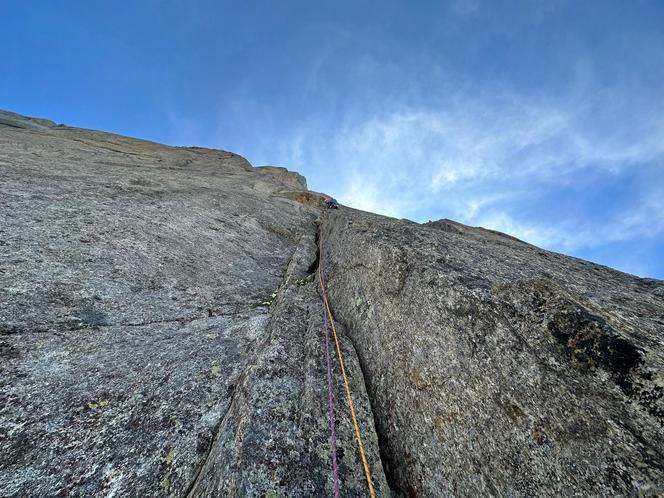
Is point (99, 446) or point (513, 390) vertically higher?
point (513, 390)

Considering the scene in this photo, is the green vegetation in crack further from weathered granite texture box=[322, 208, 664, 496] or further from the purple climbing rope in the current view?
weathered granite texture box=[322, 208, 664, 496]

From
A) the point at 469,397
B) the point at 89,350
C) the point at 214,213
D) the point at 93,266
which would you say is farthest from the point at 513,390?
the point at 214,213

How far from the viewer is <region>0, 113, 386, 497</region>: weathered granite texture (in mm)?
5113

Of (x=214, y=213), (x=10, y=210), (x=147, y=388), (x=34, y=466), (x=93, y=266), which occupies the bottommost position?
(x=34, y=466)

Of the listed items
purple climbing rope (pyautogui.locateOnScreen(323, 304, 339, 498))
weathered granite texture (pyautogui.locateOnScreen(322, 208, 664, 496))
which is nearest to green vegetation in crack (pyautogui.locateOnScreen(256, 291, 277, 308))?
purple climbing rope (pyautogui.locateOnScreen(323, 304, 339, 498))

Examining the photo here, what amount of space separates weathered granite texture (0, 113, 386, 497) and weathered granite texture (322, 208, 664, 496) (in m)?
1.01

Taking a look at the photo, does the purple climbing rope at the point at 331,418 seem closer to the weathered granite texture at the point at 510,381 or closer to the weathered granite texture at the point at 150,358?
the weathered granite texture at the point at 150,358

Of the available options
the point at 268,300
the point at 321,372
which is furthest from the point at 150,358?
the point at 268,300

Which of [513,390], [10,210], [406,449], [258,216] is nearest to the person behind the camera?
[513,390]

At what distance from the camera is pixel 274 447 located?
17.7ft

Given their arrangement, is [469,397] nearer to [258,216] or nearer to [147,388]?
[147,388]

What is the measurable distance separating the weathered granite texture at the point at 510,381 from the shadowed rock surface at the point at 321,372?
3 centimetres

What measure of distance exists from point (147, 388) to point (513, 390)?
24.0 ft

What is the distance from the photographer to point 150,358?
7.42 meters
